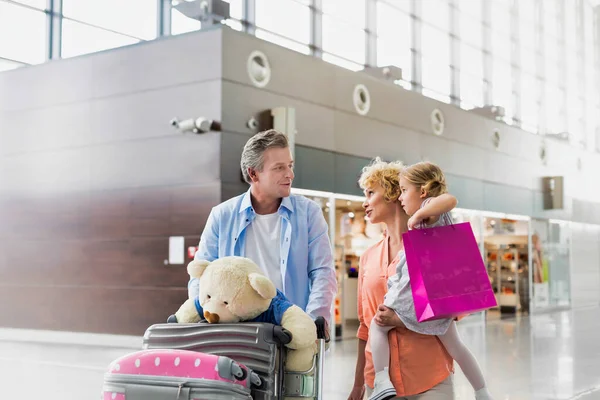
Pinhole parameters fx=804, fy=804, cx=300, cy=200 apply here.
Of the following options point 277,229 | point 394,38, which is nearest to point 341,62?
point 394,38

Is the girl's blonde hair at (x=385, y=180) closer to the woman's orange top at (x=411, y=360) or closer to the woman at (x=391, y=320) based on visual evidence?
the woman at (x=391, y=320)

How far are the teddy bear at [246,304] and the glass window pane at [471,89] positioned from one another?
20.3 m

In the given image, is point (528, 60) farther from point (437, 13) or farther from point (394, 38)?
point (394, 38)

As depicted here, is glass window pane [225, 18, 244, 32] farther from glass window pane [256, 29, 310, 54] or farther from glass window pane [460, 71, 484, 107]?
glass window pane [460, 71, 484, 107]

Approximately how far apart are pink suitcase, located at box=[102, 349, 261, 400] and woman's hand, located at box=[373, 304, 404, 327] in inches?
23.2

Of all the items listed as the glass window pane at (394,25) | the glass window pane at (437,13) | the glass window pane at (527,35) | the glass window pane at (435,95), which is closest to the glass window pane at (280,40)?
the glass window pane at (394,25)

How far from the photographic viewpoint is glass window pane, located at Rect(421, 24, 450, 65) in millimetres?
20953

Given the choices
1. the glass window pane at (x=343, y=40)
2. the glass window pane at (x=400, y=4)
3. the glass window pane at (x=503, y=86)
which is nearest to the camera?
the glass window pane at (x=343, y=40)

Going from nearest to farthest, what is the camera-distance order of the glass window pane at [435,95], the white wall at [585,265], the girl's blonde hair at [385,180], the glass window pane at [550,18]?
the girl's blonde hair at [385,180] < the glass window pane at [435,95] < the white wall at [585,265] < the glass window pane at [550,18]

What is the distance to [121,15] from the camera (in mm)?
14320

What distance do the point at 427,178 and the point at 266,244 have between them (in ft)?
2.22

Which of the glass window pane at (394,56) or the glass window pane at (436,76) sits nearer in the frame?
the glass window pane at (394,56)

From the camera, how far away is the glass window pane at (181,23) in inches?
544

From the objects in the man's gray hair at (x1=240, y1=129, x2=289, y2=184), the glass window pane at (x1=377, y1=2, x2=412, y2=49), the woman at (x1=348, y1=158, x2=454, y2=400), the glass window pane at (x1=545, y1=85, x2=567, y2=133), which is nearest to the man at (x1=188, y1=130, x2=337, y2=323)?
the man's gray hair at (x1=240, y1=129, x2=289, y2=184)
